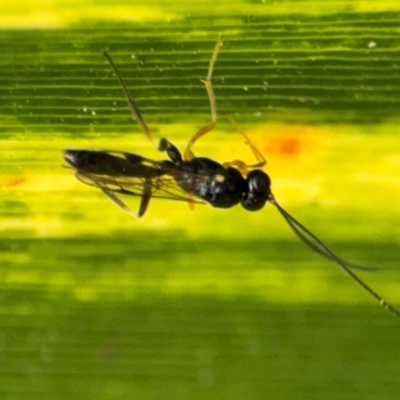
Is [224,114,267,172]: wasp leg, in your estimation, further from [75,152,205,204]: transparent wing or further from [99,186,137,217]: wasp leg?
[99,186,137,217]: wasp leg

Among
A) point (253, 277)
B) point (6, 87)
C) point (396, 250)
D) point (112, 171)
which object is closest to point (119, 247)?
point (112, 171)

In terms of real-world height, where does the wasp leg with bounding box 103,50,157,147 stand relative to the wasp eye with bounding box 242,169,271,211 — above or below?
above

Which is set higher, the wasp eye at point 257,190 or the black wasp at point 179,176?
the black wasp at point 179,176

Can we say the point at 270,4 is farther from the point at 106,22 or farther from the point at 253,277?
the point at 253,277

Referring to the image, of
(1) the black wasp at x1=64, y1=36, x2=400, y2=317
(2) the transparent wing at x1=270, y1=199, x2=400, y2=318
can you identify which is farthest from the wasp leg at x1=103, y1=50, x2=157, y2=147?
(2) the transparent wing at x1=270, y1=199, x2=400, y2=318

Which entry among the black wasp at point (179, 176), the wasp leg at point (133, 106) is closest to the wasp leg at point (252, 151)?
the black wasp at point (179, 176)

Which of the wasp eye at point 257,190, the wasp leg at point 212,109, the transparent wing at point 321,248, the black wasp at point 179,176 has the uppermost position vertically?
the wasp leg at point 212,109

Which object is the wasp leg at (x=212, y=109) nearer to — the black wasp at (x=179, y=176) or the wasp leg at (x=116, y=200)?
the black wasp at (x=179, y=176)
